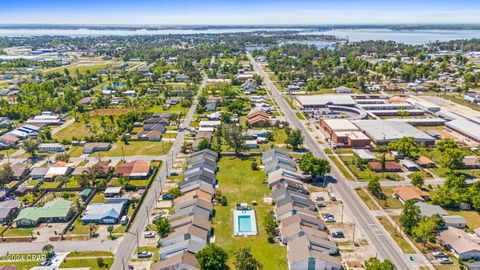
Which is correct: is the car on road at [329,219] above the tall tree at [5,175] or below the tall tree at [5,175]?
below

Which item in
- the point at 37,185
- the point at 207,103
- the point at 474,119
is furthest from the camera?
the point at 207,103

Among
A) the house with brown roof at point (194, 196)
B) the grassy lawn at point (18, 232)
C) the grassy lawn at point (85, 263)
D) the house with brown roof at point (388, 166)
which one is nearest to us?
the grassy lawn at point (85, 263)

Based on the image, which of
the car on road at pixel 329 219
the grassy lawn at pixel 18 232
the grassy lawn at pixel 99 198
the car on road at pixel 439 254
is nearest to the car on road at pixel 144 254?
the grassy lawn at pixel 18 232

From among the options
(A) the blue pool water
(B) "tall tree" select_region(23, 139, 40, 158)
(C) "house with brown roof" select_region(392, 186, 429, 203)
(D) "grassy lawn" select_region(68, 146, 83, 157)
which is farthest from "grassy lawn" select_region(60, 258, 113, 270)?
(C) "house with brown roof" select_region(392, 186, 429, 203)

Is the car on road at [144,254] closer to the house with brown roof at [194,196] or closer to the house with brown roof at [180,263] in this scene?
the house with brown roof at [180,263]

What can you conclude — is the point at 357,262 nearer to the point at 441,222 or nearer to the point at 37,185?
the point at 441,222

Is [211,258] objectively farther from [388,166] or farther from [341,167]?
[388,166]

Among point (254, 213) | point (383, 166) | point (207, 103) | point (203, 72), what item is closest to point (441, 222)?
point (383, 166)

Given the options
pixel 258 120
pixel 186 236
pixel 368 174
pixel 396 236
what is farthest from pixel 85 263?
pixel 258 120
